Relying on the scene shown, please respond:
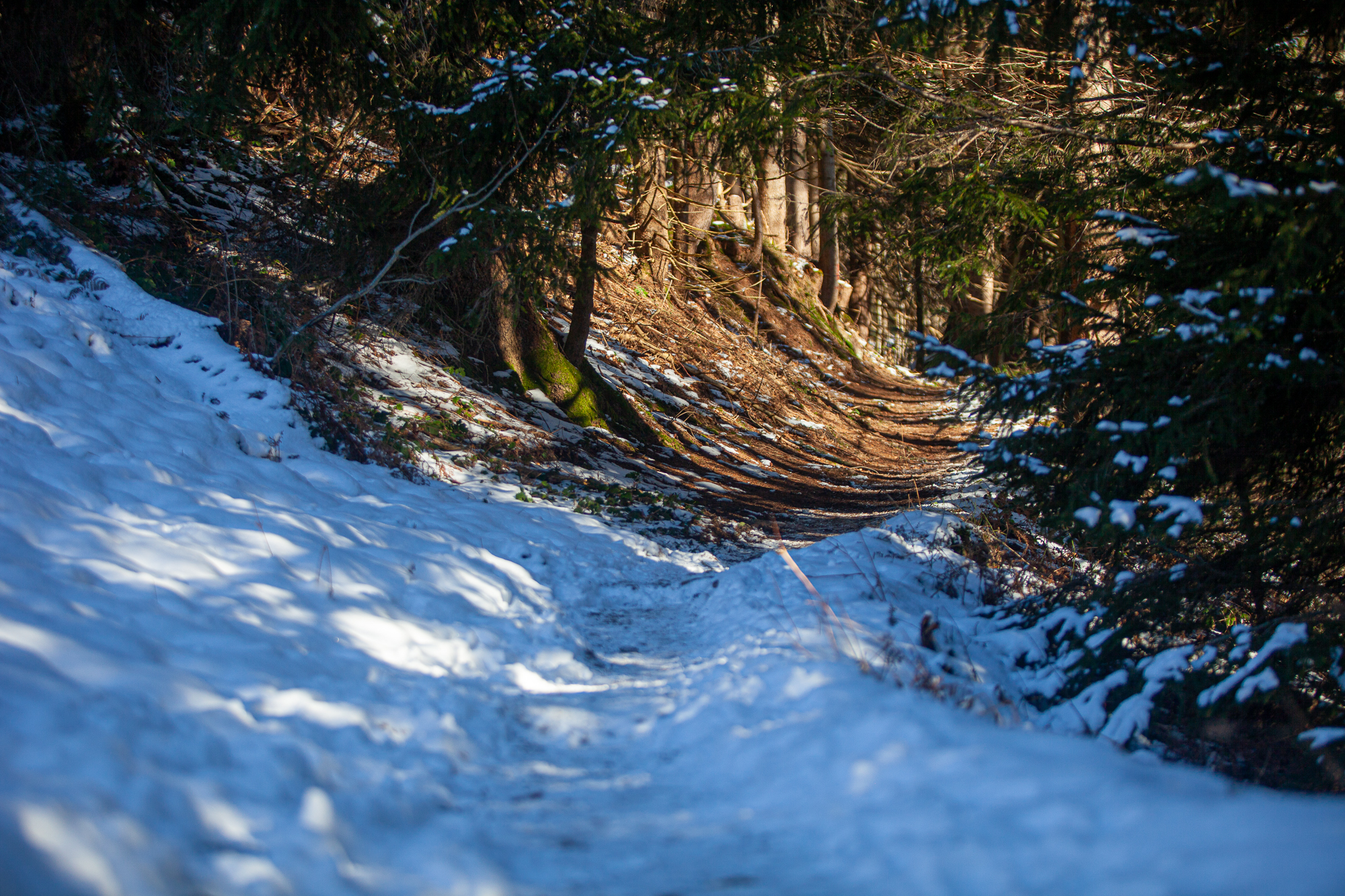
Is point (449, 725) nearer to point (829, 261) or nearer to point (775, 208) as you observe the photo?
point (775, 208)

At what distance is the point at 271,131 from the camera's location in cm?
1085

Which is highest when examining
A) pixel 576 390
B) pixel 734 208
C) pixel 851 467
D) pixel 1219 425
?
pixel 734 208

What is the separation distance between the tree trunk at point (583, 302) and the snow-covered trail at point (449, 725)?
507 centimetres

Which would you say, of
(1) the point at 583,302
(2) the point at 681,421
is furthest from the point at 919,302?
(1) the point at 583,302

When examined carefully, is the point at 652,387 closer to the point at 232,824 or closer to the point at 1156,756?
the point at 1156,756

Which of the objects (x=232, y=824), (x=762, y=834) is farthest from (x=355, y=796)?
(x=762, y=834)

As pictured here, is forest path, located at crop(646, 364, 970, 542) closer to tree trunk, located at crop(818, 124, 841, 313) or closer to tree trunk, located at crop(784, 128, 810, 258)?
tree trunk, located at crop(818, 124, 841, 313)

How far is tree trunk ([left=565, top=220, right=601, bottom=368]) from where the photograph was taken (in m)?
9.65

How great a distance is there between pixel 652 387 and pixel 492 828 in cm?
1118

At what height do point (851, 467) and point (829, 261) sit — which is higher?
point (829, 261)

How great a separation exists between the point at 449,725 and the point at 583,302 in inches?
334

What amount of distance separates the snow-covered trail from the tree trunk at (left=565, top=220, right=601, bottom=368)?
507cm

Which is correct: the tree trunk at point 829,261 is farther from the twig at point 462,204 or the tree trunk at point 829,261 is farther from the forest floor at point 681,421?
→ the twig at point 462,204

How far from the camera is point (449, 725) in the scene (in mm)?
3295
